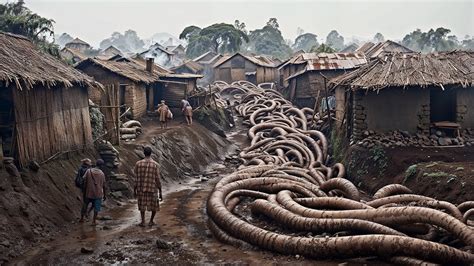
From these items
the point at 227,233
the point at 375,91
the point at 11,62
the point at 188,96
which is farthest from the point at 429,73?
the point at 188,96

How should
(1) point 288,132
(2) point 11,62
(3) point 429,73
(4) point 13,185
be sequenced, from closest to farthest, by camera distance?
(4) point 13,185
(2) point 11,62
(3) point 429,73
(1) point 288,132

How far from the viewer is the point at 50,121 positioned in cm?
1400

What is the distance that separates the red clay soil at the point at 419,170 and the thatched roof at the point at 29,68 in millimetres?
10683

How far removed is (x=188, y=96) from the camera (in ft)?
102

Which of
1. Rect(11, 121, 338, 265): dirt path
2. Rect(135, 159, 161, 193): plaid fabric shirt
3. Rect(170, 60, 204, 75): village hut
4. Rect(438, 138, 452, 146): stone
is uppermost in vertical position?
Rect(170, 60, 204, 75): village hut

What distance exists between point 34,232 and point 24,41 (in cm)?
766

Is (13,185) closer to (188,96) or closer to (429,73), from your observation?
(429,73)

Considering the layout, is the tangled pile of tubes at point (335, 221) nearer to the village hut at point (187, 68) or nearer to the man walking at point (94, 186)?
the man walking at point (94, 186)

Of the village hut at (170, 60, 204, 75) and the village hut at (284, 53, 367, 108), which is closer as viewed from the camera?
the village hut at (284, 53, 367, 108)

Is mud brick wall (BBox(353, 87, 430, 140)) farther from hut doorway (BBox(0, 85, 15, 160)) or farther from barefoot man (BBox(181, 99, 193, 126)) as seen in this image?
hut doorway (BBox(0, 85, 15, 160))

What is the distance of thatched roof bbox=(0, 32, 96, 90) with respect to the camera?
38.4 feet

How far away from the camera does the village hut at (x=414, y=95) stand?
58.4 feet

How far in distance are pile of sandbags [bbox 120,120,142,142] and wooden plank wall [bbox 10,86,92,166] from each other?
3.43 meters

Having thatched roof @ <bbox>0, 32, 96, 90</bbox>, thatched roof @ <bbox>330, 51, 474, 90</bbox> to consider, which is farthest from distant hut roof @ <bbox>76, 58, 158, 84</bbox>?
thatched roof @ <bbox>330, 51, 474, 90</bbox>
